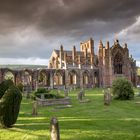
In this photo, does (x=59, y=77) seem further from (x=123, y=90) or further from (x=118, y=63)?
(x=123, y=90)

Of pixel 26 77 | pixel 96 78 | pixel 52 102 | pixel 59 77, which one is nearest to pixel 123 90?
pixel 52 102

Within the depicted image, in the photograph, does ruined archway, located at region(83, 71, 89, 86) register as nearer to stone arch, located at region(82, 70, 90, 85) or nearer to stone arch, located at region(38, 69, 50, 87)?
stone arch, located at region(82, 70, 90, 85)

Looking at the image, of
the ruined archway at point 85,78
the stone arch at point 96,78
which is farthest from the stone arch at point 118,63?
the ruined archway at point 85,78

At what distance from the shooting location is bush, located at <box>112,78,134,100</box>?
32719 mm

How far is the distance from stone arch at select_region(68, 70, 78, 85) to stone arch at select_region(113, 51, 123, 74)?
44.0 ft

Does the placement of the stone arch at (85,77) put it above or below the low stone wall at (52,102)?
above

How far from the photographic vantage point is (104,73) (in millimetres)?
74562

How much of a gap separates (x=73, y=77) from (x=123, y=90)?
42.9 meters

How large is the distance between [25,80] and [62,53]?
14267 millimetres

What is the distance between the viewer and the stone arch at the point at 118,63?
78250mm

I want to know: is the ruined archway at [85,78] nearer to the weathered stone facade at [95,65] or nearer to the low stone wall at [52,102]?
the weathered stone facade at [95,65]

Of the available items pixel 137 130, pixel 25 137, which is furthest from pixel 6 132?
pixel 137 130

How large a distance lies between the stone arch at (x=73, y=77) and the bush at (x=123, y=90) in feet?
125

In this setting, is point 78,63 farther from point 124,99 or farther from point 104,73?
point 124,99
